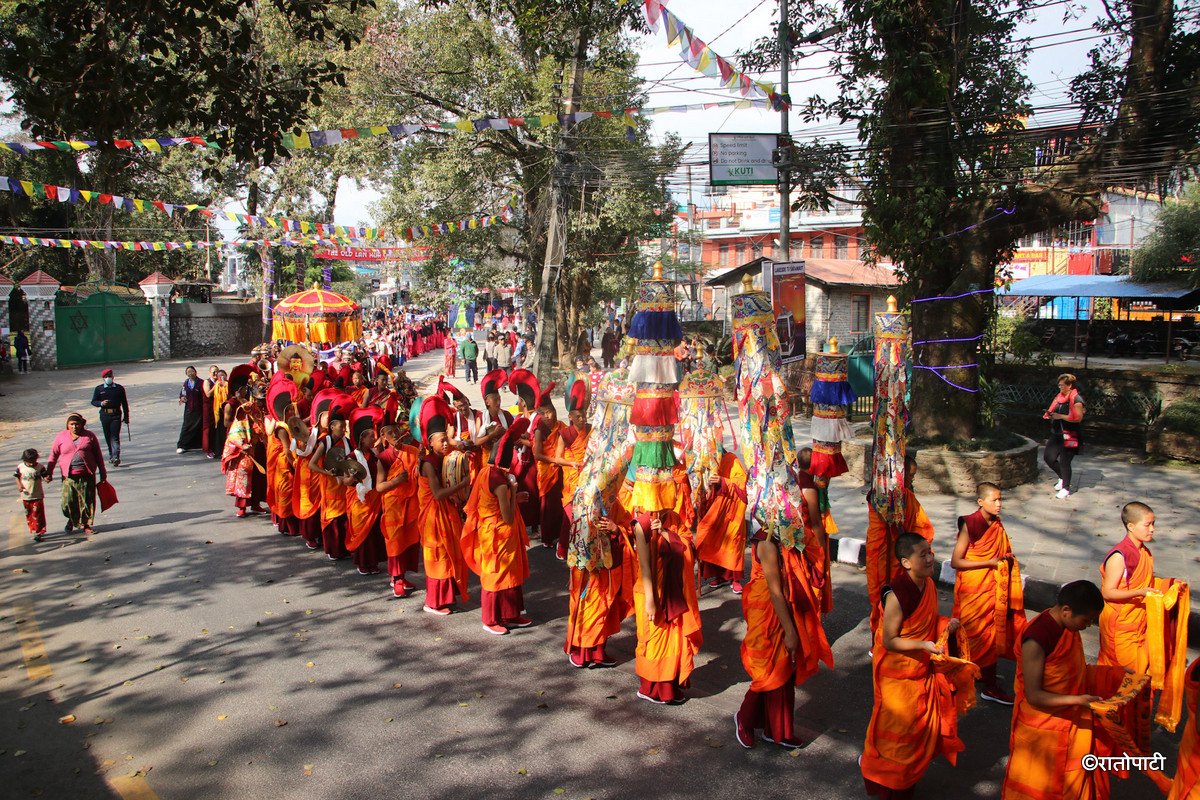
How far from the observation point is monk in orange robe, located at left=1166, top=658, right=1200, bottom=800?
3.51 meters

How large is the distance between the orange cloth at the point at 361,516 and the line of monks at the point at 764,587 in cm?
2

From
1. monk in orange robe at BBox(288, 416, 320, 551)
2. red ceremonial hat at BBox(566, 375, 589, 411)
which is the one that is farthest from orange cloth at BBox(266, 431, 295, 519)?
red ceremonial hat at BBox(566, 375, 589, 411)

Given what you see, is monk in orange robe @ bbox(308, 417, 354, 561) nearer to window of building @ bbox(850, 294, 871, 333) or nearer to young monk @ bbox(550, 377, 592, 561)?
young monk @ bbox(550, 377, 592, 561)

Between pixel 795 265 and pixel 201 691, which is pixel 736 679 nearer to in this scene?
pixel 201 691

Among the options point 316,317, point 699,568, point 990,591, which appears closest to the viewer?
point 990,591

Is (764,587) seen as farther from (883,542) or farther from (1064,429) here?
(1064,429)

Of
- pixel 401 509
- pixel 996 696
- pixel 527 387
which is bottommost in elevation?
pixel 996 696

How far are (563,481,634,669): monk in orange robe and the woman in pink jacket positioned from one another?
652 cm

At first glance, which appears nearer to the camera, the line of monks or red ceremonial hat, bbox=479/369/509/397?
the line of monks

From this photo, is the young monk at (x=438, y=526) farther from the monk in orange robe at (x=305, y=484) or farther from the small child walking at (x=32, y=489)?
the small child walking at (x=32, y=489)

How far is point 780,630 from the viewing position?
16.4 ft

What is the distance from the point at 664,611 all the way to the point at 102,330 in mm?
31133

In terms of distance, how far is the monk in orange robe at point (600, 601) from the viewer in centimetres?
614

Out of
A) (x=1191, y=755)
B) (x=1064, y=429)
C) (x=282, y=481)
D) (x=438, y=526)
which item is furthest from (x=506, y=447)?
(x=1064, y=429)
